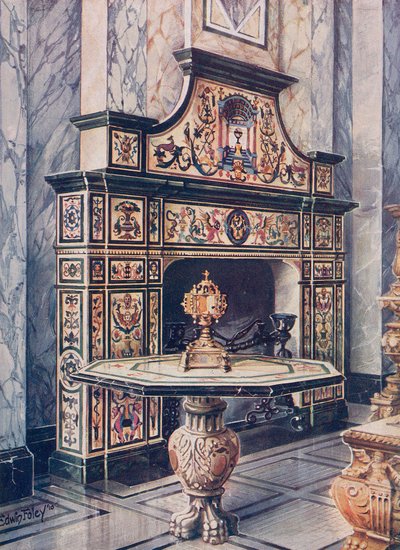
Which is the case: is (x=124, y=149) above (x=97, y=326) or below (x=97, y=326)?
above

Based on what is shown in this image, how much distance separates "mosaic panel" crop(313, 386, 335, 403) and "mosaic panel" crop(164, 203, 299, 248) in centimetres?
133

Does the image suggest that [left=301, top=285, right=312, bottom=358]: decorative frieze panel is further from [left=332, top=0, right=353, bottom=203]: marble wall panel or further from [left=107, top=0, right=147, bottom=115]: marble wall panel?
[left=107, top=0, right=147, bottom=115]: marble wall panel

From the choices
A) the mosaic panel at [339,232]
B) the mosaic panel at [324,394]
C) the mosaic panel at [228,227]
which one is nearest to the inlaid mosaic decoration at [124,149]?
the mosaic panel at [228,227]

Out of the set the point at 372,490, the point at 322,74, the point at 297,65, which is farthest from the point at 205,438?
the point at 322,74

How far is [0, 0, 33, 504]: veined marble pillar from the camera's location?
452cm

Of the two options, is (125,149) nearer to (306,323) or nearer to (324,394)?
(306,323)

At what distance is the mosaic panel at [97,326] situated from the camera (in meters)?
4.92

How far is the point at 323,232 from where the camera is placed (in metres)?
6.79

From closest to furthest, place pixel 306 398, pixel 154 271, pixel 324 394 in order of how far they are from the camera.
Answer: pixel 154 271 < pixel 306 398 < pixel 324 394

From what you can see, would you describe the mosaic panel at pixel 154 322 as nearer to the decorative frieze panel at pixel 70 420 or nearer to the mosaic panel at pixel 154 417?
the mosaic panel at pixel 154 417

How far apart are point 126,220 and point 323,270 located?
2389mm

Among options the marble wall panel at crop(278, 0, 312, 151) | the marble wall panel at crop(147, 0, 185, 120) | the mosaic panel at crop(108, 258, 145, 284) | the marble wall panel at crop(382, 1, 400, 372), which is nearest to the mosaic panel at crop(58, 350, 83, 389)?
the mosaic panel at crop(108, 258, 145, 284)

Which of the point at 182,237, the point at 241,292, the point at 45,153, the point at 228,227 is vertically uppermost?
the point at 45,153

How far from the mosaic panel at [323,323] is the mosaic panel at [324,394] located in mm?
279
